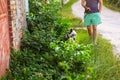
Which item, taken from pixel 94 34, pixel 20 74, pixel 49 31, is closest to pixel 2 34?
pixel 20 74

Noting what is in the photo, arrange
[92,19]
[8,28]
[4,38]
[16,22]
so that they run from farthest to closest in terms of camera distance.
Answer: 1. [92,19]
2. [16,22]
3. [8,28]
4. [4,38]

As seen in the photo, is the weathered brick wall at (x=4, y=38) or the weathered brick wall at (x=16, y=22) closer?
the weathered brick wall at (x=4, y=38)

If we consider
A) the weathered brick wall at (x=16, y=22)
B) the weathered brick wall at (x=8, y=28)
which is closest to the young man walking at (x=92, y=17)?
the weathered brick wall at (x=16, y=22)

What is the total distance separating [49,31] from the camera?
31.9 feet

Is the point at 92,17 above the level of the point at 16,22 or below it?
below

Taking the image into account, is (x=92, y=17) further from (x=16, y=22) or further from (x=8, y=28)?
(x=8, y=28)

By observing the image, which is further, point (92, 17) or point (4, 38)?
point (92, 17)

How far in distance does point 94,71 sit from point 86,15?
11.6 ft

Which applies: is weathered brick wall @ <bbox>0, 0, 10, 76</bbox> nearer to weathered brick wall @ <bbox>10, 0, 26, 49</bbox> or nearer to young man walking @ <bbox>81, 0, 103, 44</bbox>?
weathered brick wall @ <bbox>10, 0, 26, 49</bbox>

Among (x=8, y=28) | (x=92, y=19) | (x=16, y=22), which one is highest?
(x=8, y=28)

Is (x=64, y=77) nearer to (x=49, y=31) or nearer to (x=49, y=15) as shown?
(x=49, y=31)

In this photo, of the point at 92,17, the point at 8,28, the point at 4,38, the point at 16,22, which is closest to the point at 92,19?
the point at 92,17

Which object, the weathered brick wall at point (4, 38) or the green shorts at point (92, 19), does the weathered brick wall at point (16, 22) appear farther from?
the green shorts at point (92, 19)

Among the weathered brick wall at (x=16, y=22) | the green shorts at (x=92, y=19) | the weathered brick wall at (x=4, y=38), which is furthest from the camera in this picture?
the green shorts at (x=92, y=19)
